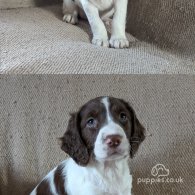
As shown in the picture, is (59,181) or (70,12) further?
(70,12)

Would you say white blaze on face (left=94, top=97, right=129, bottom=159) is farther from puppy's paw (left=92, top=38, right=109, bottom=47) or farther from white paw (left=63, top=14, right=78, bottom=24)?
white paw (left=63, top=14, right=78, bottom=24)

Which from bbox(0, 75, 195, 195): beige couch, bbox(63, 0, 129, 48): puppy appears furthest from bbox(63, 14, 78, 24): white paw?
bbox(0, 75, 195, 195): beige couch

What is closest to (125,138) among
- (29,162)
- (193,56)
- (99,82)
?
(99,82)

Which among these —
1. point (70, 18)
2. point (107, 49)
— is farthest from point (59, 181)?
point (70, 18)

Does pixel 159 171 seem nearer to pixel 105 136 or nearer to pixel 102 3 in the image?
pixel 105 136

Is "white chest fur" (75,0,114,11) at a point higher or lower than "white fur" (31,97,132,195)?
higher

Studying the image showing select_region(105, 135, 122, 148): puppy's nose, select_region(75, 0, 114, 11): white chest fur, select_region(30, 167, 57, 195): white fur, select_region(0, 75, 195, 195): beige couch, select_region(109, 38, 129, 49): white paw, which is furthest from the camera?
select_region(75, 0, 114, 11): white chest fur

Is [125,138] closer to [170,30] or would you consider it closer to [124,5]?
[170,30]
